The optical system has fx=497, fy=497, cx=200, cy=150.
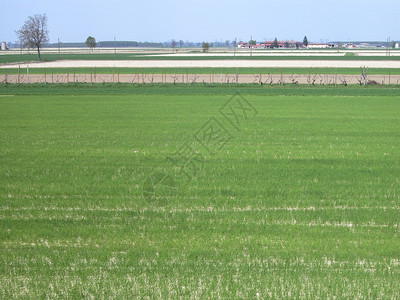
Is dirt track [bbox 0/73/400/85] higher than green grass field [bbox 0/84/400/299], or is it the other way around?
dirt track [bbox 0/73/400/85]

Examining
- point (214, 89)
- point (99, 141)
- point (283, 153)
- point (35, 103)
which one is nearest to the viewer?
point (283, 153)

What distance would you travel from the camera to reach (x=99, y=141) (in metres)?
19.9

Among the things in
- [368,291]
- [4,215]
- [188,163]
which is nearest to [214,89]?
[188,163]

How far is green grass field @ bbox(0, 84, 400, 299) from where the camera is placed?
26.6 ft

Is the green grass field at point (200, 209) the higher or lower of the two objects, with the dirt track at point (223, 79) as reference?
lower

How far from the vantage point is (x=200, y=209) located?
38.0ft

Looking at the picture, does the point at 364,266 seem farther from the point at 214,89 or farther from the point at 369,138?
the point at 214,89

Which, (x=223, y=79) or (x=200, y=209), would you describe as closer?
(x=200, y=209)

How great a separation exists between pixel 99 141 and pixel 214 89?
2533 centimetres

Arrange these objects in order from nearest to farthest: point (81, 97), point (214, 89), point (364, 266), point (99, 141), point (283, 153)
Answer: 1. point (364, 266)
2. point (283, 153)
3. point (99, 141)
4. point (81, 97)
5. point (214, 89)

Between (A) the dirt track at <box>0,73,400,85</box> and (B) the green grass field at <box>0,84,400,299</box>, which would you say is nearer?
(B) the green grass field at <box>0,84,400,299</box>

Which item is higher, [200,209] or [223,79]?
[223,79]

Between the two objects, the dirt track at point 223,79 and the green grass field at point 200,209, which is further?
the dirt track at point 223,79

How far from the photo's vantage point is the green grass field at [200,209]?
8.09 metres
